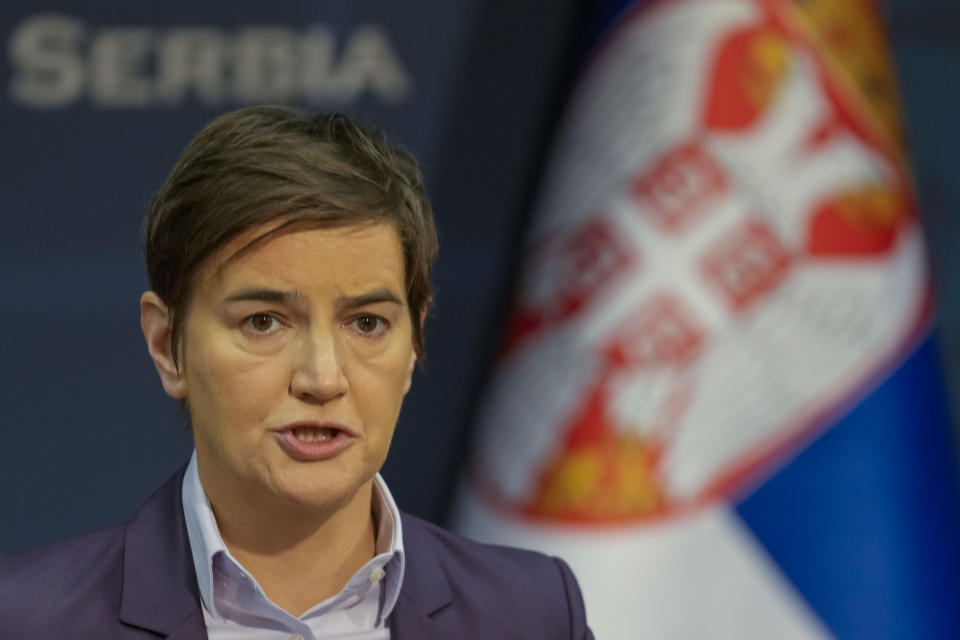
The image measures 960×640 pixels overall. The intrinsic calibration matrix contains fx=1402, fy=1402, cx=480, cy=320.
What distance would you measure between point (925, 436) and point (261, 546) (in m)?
1.38

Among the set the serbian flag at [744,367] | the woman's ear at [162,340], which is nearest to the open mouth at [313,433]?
the woman's ear at [162,340]

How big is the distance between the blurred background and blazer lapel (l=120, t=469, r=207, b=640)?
42.9 inches

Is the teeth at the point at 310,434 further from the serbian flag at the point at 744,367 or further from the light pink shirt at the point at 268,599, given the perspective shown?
the serbian flag at the point at 744,367

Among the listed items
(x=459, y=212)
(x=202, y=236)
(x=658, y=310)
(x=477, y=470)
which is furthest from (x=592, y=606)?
(x=202, y=236)

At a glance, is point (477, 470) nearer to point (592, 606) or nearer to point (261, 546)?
point (592, 606)

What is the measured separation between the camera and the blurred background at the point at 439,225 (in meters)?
1.99

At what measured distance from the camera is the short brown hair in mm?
841

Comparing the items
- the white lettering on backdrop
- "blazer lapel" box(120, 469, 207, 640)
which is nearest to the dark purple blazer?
"blazer lapel" box(120, 469, 207, 640)

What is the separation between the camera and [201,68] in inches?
87.6

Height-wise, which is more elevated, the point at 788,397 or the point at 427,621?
the point at 427,621

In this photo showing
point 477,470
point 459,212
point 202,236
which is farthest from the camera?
point 459,212

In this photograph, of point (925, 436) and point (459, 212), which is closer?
point (925, 436)

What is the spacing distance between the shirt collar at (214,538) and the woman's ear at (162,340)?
0.17 ft

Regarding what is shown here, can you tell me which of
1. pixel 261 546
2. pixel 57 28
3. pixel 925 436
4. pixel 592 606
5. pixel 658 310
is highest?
pixel 57 28
